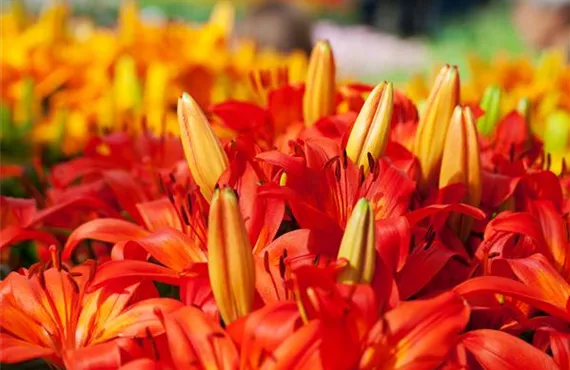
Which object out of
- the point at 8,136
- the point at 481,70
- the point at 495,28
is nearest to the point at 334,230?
the point at 8,136

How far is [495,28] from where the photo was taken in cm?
643

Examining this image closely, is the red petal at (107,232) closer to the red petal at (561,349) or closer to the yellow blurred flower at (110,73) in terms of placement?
the red petal at (561,349)

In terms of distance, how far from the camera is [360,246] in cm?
56

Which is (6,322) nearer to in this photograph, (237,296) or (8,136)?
(237,296)

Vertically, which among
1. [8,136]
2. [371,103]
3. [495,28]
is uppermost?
[371,103]

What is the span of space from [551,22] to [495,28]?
0.96 meters

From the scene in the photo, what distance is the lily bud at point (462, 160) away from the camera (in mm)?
702

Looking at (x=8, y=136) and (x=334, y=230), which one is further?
(x=8, y=136)

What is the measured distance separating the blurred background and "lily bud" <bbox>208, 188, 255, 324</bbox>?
8.97ft

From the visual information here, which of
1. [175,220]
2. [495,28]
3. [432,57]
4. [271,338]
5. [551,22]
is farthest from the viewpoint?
[495,28]

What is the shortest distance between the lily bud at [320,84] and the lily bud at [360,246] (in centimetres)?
34

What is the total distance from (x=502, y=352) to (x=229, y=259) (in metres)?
0.18

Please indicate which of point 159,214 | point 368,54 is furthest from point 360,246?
point 368,54

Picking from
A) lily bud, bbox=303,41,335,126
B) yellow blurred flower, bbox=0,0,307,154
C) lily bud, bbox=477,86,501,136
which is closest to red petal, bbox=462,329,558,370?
A: lily bud, bbox=303,41,335,126
